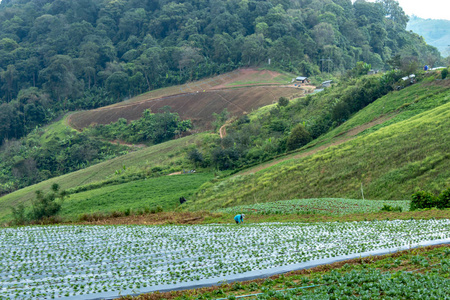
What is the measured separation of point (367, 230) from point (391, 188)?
12.3m

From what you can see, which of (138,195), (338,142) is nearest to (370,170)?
(338,142)

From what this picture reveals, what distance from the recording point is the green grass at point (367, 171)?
3212cm

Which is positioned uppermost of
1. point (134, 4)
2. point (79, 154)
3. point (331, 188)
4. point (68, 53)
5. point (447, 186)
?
point (134, 4)

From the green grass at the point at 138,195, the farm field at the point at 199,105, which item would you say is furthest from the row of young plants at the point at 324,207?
the farm field at the point at 199,105

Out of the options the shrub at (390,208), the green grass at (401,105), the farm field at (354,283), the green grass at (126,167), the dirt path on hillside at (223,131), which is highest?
the green grass at (401,105)

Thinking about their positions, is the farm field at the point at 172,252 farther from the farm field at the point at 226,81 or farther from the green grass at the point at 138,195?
the farm field at the point at 226,81

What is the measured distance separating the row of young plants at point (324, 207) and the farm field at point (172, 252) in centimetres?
446

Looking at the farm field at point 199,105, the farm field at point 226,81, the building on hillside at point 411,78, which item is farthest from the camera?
the farm field at point 226,81

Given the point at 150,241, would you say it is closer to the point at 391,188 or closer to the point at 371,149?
the point at 391,188

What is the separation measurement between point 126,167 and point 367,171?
33.8 metres

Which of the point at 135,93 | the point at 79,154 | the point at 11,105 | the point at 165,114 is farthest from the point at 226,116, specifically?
the point at 11,105

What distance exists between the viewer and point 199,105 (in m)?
81.1

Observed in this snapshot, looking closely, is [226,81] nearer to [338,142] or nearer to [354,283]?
[338,142]

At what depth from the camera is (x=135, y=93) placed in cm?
9700
